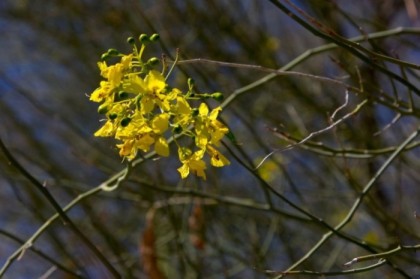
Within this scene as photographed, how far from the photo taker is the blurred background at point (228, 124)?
3842 mm

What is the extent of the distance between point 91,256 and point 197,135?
1.82 m

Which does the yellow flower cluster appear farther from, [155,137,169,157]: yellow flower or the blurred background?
the blurred background

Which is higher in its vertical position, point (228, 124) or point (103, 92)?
point (228, 124)

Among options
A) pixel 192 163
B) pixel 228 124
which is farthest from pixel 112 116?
pixel 228 124

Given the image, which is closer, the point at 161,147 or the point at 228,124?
the point at 161,147

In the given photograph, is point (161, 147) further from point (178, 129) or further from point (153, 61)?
point (153, 61)

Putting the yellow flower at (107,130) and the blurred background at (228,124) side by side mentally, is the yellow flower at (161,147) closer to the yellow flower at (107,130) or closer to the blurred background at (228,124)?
the yellow flower at (107,130)

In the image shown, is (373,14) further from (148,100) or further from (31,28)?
(148,100)

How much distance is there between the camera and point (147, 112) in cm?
147

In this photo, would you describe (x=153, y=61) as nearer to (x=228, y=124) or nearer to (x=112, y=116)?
(x=112, y=116)

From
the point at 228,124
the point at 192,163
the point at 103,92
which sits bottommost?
the point at 192,163

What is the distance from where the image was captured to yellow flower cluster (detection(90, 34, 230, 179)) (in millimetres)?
1479

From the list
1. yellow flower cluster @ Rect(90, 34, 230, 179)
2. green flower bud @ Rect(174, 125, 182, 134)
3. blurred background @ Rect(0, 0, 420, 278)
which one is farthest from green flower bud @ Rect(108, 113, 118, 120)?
blurred background @ Rect(0, 0, 420, 278)

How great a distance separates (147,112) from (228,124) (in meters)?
2.22
